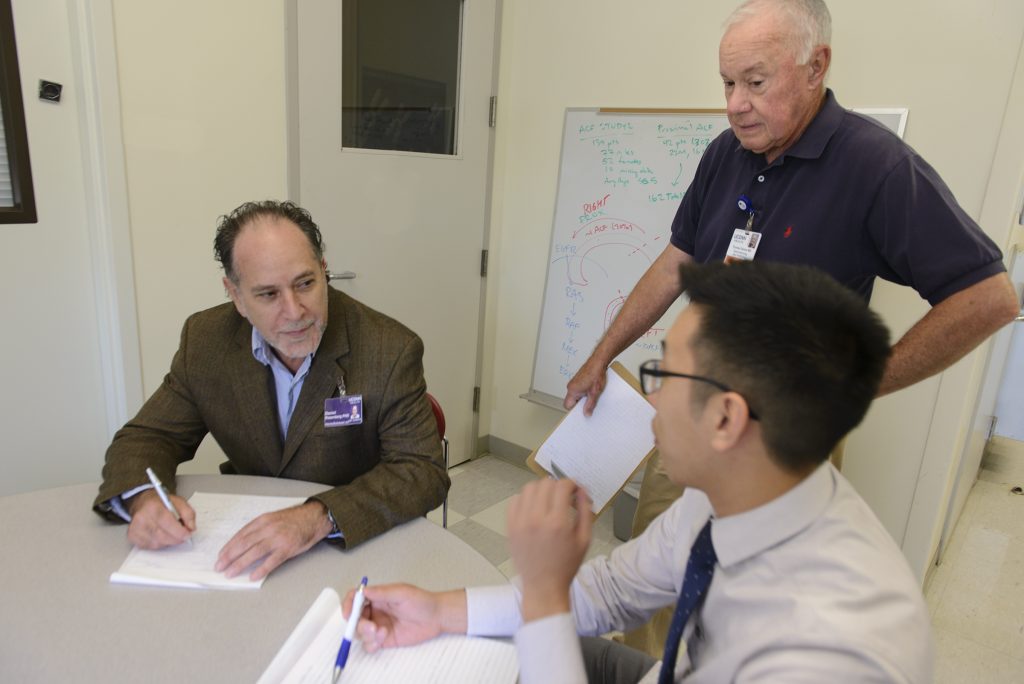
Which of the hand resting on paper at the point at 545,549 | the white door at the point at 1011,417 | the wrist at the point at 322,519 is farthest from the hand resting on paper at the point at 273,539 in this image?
the white door at the point at 1011,417

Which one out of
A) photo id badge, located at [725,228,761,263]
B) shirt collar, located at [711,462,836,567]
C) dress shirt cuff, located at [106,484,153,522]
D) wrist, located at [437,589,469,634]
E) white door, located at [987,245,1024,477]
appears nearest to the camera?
shirt collar, located at [711,462,836,567]

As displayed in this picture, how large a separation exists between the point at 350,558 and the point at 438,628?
10.6 inches

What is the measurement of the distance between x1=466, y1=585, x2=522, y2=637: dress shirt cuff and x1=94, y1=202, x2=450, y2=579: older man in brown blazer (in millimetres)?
341

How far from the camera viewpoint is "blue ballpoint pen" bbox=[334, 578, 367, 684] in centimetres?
87

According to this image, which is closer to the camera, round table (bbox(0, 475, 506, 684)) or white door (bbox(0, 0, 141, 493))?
round table (bbox(0, 475, 506, 684))

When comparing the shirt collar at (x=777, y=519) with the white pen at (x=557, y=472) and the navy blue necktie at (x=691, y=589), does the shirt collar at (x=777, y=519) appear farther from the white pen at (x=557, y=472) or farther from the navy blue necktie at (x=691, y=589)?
the white pen at (x=557, y=472)

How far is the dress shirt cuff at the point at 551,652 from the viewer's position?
2.59ft

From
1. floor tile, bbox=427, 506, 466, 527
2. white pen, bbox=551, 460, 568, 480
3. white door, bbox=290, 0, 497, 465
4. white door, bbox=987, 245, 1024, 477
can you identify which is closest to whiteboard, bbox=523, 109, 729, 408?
white door, bbox=290, 0, 497, 465

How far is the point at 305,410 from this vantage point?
4.70ft

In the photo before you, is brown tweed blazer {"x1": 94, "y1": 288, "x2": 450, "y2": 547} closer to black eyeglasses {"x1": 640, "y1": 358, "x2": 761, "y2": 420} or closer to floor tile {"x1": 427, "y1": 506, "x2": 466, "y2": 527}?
black eyeglasses {"x1": 640, "y1": 358, "x2": 761, "y2": 420}

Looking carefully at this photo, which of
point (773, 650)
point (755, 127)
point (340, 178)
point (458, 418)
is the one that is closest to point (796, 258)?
point (755, 127)

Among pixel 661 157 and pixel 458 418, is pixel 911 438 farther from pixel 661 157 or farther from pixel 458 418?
pixel 458 418

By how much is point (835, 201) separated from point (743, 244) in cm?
22

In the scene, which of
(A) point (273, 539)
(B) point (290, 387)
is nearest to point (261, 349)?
(B) point (290, 387)
